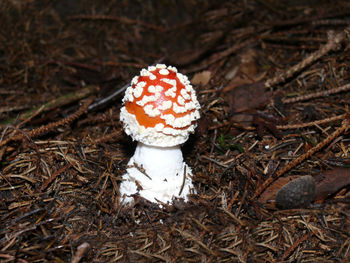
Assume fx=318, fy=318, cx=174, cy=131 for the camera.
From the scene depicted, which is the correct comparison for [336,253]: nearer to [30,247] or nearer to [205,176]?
[205,176]

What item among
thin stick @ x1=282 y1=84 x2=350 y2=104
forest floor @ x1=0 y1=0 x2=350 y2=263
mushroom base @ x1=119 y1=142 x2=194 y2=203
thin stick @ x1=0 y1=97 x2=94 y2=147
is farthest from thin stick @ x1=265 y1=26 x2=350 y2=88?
thin stick @ x1=0 y1=97 x2=94 y2=147

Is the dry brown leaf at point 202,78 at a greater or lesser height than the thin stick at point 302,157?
greater

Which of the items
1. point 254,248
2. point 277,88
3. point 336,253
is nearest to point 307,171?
point 336,253

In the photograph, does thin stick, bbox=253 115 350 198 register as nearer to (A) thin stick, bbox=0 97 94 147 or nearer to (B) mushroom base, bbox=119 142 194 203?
(B) mushroom base, bbox=119 142 194 203

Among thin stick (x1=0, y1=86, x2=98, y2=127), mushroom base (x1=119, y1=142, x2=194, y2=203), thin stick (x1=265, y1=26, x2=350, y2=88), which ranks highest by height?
thin stick (x1=265, y1=26, x2=350, y2=88)

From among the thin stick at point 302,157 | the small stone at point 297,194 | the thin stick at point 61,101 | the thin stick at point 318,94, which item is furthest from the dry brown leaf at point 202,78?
the small stone at point 297,194

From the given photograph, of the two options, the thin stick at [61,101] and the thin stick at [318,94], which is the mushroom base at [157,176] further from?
the thin stick at [318,94]
